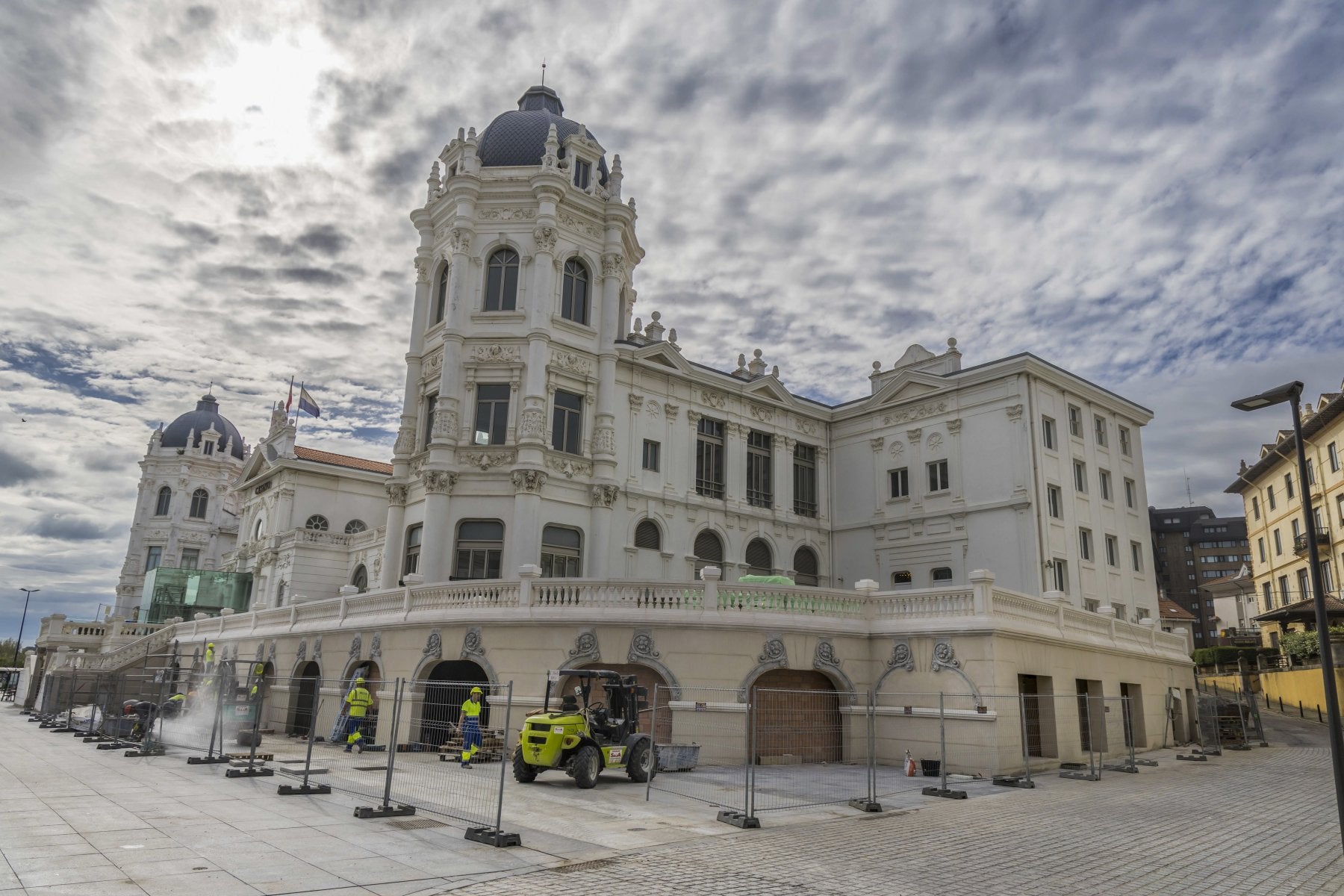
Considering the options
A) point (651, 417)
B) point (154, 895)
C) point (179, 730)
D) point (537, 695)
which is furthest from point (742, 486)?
point (154, 895)

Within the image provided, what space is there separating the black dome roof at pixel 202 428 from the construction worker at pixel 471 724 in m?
73.2

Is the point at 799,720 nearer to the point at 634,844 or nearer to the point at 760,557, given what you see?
the point at 634,844

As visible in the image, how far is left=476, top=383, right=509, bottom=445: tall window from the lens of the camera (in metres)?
33.8

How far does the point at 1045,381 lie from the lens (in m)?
37.9

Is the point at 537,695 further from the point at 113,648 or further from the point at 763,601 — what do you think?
the point at 113,648

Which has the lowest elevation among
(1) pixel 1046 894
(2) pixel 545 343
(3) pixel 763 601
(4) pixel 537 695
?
(1) pixel 1046 894

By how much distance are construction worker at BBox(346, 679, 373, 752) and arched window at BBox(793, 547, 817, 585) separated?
21.3m

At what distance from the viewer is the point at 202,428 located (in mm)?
85750

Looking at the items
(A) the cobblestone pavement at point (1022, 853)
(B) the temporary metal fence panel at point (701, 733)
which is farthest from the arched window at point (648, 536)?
(A) the cobblestone pavement at point (1022, 853)

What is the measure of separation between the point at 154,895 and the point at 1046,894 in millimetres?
9208

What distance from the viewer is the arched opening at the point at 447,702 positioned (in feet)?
75.4

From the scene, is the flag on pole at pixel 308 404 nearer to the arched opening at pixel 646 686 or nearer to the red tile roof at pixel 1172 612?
the arched opening at pixel 646 686

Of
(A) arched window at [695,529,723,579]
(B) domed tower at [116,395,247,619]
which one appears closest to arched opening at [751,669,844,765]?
(A) arched window at [695,529,723,579]

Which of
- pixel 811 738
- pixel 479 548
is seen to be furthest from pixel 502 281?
pixel 811 738
